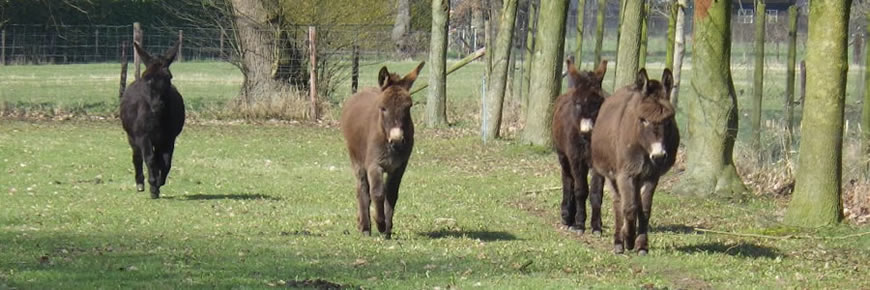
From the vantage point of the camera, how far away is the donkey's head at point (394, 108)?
1246 centimetres

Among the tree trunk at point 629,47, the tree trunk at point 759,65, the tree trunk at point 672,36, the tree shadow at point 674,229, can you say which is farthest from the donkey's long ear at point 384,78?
the tree trunk at point 672,36

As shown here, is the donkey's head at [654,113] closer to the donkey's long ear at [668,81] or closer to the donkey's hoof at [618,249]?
the donkey's long ear at [668,81]

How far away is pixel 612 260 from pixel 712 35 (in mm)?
6067

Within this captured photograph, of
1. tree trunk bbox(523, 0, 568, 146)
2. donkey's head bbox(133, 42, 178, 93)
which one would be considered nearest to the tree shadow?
donkey's head bbox(133, 42, 178, 93)

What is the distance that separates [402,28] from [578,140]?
2762 cm

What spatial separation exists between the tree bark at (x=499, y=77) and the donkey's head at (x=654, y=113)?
557 inches

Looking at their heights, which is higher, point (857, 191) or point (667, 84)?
point (667, 84)

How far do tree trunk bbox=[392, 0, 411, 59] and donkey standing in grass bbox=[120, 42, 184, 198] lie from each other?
21.6m

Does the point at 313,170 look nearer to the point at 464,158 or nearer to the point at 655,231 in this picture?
the point at 464,158

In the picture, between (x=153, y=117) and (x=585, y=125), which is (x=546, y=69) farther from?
(x=585, y=125)

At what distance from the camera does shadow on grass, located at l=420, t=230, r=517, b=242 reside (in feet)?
44.2

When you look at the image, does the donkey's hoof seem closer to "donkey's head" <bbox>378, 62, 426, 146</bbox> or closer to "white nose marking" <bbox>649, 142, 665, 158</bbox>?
"white nose marking" <bbox>649, 142, 665, 158</bbox>

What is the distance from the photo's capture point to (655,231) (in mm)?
14641

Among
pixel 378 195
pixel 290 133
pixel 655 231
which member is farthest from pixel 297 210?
pixel 290 133
